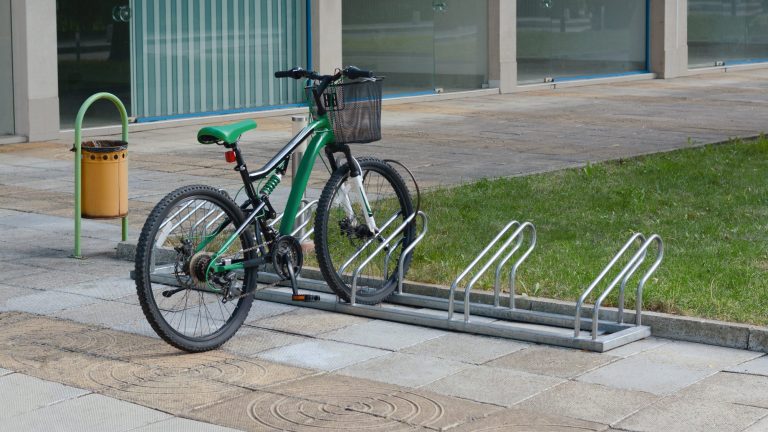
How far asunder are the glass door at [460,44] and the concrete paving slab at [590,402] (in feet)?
52.7

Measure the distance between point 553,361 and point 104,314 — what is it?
8.26 feet

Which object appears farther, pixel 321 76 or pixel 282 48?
pixel 282 48

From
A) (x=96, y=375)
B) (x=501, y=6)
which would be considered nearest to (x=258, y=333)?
(x=96, y=375)

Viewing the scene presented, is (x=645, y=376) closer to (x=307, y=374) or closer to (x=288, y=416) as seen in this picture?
(x=307, y=374)

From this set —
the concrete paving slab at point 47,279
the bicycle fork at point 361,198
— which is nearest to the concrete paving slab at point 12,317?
the concrete paving slab at point 47,279

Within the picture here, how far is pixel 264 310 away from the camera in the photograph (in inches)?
289

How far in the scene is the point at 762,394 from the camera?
221 inches

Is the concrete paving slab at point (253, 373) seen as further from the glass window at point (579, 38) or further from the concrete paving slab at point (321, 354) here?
the glass window at point (579, 38)

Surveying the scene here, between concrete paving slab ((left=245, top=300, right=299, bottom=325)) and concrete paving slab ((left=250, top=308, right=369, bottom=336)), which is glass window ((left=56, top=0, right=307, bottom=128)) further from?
concrete paving slab ((left=250, top=308, right=369, bottom=336))

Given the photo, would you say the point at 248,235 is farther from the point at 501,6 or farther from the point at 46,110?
the point at 501,6

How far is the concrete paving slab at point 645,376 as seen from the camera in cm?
578

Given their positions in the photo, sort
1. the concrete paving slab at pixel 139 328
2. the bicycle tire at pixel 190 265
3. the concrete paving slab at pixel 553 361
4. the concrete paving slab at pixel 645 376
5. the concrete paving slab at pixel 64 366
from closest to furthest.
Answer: the concrete paving slab at pixel 645 376 < the concrete paving slab at pixel 64 366 < the concrete paving slab at pixel 553 361 < the bicycle tire at pixel 190 265 < the concrete paving slab at pixel 139 328

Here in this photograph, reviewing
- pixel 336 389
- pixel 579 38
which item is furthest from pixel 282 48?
pixel 336 389

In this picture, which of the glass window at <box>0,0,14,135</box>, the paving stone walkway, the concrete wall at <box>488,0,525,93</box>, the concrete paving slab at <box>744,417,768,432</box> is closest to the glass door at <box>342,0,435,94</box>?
the concrete wall at <box>488,0,525,93</box>
